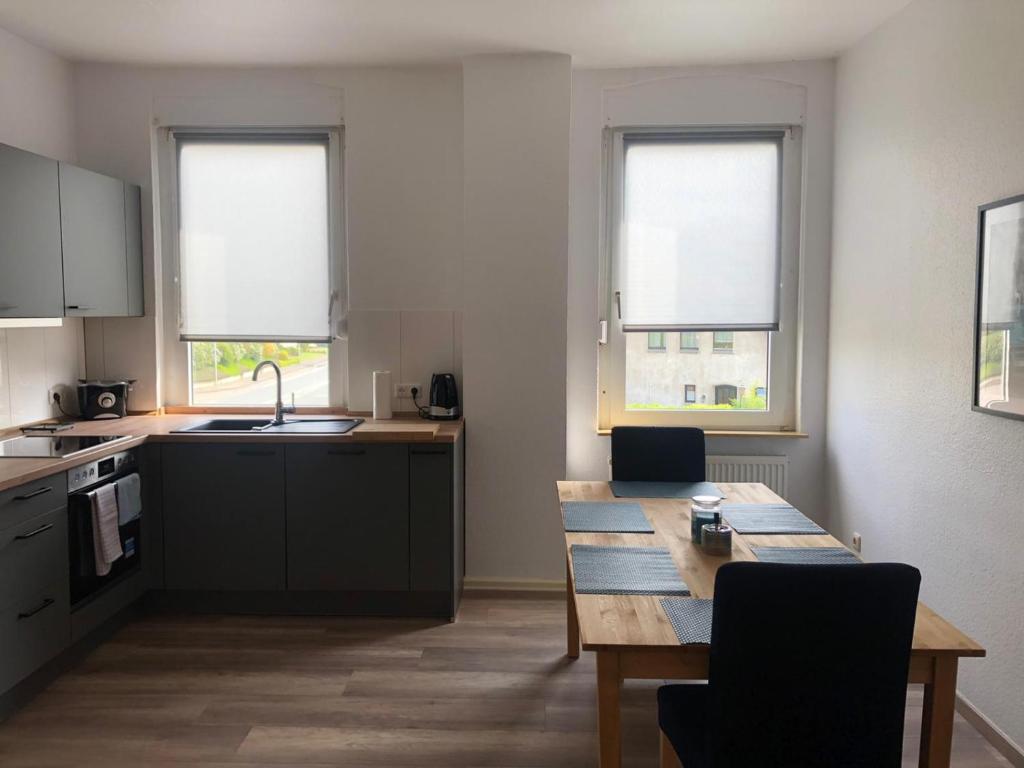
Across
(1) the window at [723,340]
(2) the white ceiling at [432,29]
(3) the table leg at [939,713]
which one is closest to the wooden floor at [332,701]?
(3) the table leg at [939,713]

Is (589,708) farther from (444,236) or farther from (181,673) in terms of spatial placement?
(444,236)

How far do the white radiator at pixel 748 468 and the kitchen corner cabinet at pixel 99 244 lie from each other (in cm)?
319

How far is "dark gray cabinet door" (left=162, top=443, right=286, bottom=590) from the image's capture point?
12.1 feet

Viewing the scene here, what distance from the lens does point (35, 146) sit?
390 centimetres

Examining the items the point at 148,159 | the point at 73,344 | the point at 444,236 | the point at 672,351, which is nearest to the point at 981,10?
the point at 672,351

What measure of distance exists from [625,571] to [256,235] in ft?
9.81

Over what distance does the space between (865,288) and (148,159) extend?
3740 mm

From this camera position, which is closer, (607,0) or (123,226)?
(607,0)

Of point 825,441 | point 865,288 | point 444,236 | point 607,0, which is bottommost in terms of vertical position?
point 825,441

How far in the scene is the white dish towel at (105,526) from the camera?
3205 millimetres

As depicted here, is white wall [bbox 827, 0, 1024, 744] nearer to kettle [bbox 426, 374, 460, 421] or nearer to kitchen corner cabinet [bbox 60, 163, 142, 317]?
kettle [bbox 426, 374, 460, 421]

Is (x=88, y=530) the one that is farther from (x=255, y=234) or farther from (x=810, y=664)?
(x=810, y=664)

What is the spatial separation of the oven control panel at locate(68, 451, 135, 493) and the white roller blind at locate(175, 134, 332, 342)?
989mm

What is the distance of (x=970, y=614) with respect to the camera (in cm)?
288
